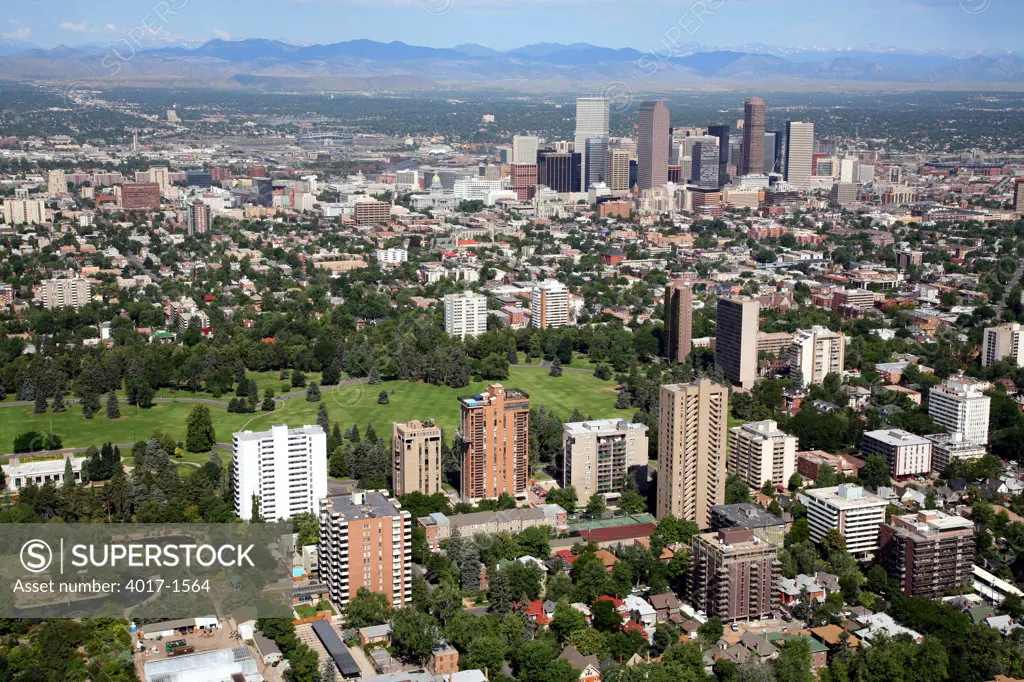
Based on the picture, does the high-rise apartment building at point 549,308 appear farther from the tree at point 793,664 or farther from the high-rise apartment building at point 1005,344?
the tree at point 793,664

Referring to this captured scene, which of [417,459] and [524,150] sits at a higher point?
[524,150]

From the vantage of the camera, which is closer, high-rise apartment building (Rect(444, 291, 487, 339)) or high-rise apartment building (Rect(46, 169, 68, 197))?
high-rise apartment building (Rect(444, 291, 487, 339))

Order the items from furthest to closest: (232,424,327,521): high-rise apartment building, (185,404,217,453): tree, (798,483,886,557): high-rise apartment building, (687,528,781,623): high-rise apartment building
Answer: (185,404,217,453): tree < (232,424,327,521): high-rise apartment building < (798,483,886,557): high-rise apartment building < (687,528,781,623): high-rise apartment building

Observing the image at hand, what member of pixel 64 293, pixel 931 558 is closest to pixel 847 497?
pixel 931 558

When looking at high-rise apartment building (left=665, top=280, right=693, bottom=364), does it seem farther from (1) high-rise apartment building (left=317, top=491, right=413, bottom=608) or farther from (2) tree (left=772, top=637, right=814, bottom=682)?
(2) tree (left=772, top=637, right=814, bottom=682)

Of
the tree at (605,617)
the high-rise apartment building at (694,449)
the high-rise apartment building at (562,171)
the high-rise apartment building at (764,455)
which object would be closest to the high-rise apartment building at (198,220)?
the high-rise apartment building at (562,171)

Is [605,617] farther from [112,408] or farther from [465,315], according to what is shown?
[465,315]

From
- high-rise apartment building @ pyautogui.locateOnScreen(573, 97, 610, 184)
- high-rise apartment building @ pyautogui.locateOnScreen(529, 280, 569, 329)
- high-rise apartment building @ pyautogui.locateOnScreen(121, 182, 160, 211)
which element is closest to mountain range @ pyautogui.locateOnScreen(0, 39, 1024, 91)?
high-rise apartment building @ pyautogui.locateOnScreen(573, 97, 610, 184)

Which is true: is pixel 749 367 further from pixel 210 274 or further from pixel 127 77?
pixel 127 77
